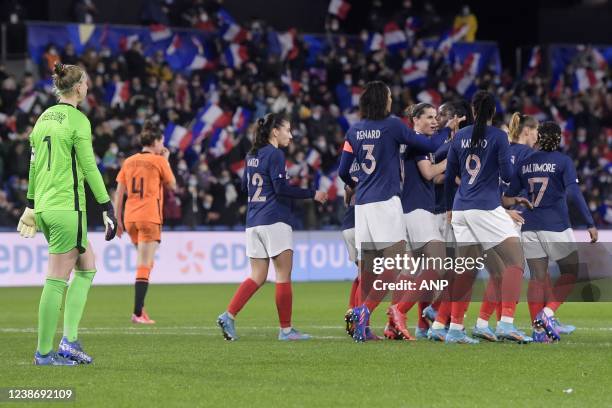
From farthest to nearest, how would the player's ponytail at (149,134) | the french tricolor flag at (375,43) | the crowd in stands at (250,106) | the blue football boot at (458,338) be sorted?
the french tricolor flag at (375,43)
the crowd in stands at (250,106)
the player's ponytail at (149,134)
the blue football boot at (458,338)

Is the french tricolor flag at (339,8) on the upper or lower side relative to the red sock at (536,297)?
upper

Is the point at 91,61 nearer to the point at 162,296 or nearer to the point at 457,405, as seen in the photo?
the point at 162,296

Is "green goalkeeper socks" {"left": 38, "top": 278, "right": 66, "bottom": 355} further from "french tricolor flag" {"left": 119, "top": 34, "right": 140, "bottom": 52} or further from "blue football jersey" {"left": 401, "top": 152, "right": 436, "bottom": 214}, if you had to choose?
"french tricolor flag" {"left": 119, "top": 34, "right": 140, "bottom": 52}

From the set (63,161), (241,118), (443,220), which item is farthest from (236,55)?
(63,161)

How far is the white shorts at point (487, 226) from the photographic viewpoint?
11.1m

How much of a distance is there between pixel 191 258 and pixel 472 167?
44.9ft

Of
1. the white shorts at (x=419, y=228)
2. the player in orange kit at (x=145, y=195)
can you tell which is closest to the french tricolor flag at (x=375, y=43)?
the player in orange kit at (x=145, y=195)

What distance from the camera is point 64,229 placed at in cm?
929

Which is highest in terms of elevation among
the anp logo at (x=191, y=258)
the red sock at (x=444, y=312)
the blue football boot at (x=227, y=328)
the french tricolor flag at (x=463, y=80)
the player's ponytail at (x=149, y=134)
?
the french tricolor flag at (x=463, y=80)

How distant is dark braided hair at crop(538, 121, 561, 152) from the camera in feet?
39.4

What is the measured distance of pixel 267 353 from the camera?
10.5 m

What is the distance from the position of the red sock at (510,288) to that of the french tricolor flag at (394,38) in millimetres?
→ 22978

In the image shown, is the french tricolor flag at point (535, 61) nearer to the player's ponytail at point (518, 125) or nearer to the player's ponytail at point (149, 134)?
the player's ponytail at point (149, 134)

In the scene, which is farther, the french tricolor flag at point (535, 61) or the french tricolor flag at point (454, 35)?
the french tricolor flag at point (535, 61)
